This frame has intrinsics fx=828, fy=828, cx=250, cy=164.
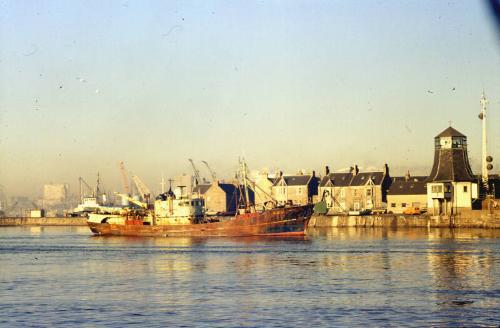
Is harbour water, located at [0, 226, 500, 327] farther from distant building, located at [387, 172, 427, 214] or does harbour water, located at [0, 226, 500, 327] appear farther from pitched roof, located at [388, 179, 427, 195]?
pitched roof, located at [388, 179, 427, 195]

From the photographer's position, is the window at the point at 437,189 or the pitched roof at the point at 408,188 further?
the pitched roof at the point at 408,188

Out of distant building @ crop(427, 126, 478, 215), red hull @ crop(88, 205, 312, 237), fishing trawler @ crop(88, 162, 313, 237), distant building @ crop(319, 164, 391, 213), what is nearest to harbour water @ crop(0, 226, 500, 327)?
red hull @ crop(88, 205, 312, 237)

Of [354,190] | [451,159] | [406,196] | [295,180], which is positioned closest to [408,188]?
[406,196]

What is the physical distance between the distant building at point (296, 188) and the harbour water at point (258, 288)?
98.3 meters

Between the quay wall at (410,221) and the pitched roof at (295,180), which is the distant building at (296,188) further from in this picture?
the quay wall at (410,221)

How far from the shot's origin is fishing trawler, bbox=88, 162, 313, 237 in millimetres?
121188

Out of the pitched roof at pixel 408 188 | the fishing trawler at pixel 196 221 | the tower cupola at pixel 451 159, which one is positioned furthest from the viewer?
the pitched roof at pixel 408 188

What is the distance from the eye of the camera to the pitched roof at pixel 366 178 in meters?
173

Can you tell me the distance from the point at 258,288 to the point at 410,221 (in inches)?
4016

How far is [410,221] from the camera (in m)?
150

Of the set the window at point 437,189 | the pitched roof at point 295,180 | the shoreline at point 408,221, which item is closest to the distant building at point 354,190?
the pitched roof at point 295,180

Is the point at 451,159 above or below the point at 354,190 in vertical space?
above

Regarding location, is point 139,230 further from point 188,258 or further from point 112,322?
point 112,322

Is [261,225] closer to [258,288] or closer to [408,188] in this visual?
[408,188]
